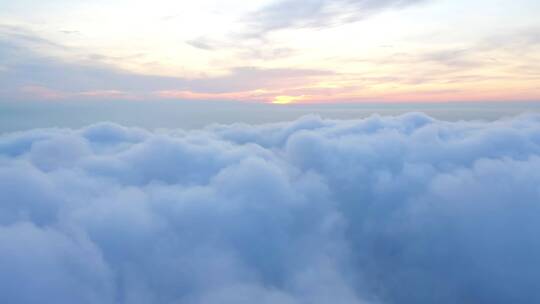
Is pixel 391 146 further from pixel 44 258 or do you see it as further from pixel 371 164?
pixel 44 258

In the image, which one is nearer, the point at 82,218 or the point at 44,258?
the point at 44,258

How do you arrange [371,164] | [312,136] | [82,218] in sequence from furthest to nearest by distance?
[312,136] < [371,164] < [82,218]

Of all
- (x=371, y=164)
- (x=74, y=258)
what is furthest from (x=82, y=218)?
(x=371, y=164)

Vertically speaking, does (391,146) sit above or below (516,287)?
above

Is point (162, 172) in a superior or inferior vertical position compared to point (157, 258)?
superior

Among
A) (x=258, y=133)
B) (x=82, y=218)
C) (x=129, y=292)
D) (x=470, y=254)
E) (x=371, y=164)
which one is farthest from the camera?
(x=258, y=133)

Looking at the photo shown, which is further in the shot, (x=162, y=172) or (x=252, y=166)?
(x=162, y=172)

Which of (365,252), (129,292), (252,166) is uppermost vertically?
(252,166)

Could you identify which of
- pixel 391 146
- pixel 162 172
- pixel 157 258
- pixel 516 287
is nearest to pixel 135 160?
pixel 162 172

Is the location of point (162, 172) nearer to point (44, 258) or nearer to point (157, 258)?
point (157, 258)
